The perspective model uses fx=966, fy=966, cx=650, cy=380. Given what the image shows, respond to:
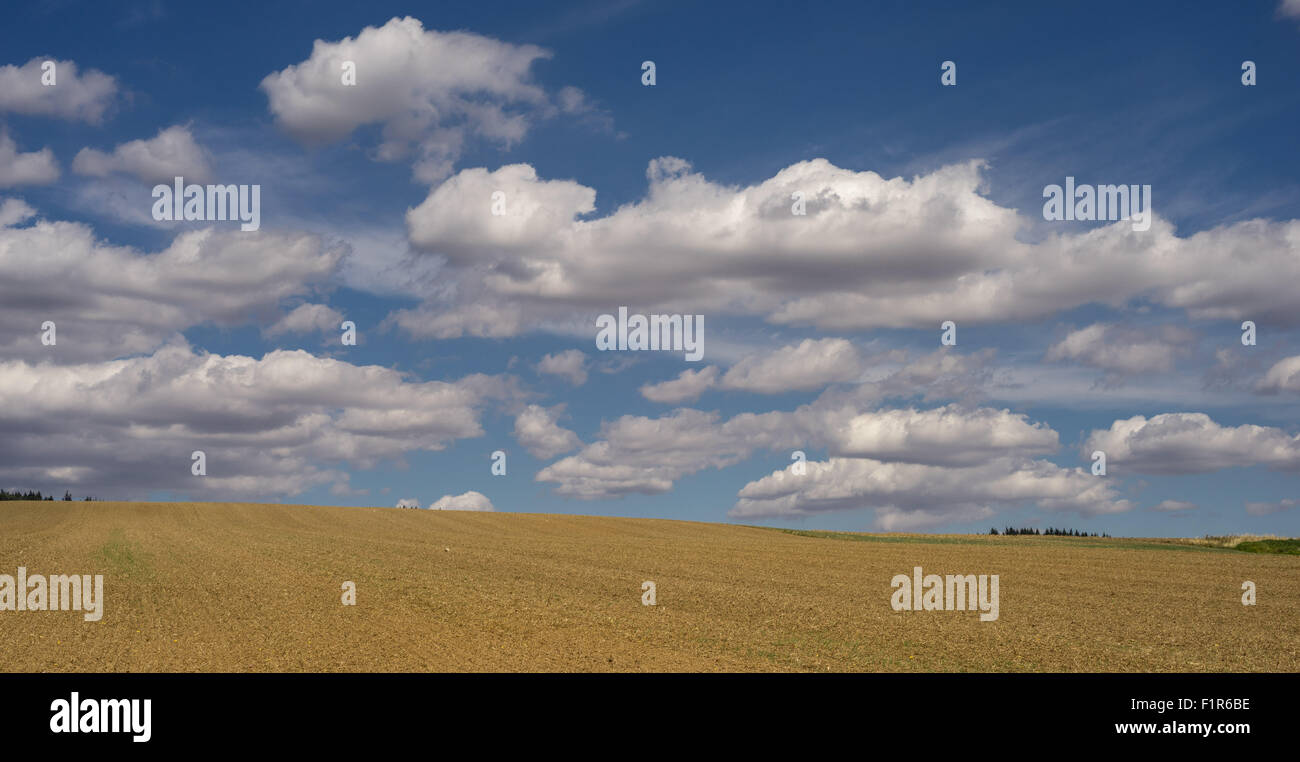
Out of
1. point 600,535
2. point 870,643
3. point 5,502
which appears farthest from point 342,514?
point 870,643

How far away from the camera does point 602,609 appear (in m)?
26.8

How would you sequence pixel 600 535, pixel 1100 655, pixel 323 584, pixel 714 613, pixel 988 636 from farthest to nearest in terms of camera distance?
pixel 600 535 < pixel 323 584 < pixel 714 613 < pixel 988 636 < pixel 1100 655

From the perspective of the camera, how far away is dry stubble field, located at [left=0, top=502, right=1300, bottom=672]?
20016 mm

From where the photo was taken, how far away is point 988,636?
23.2 meters

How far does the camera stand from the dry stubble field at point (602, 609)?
20.0 m

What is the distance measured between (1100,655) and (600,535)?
138 ft
